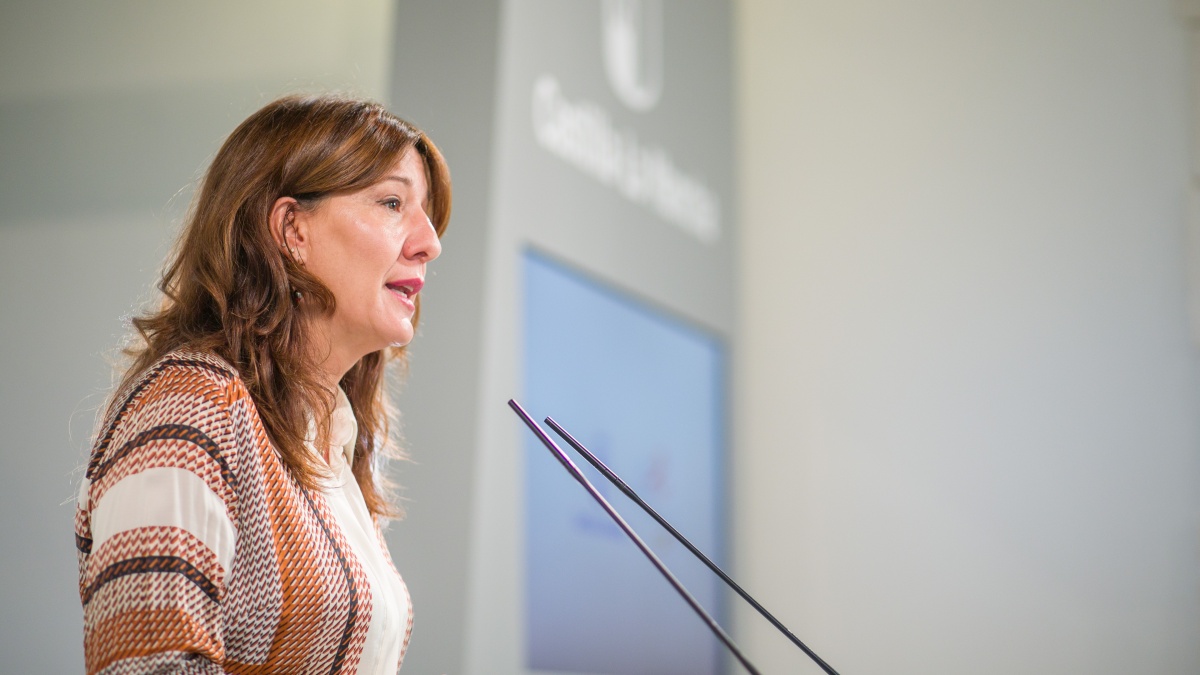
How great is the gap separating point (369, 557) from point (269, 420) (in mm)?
225

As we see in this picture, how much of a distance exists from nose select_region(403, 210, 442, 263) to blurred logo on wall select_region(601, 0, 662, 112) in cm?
233

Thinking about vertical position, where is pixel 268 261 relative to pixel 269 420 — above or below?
above

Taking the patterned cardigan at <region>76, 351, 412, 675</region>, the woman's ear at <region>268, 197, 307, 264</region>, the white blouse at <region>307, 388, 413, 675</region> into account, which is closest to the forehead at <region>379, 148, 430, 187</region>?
the woman's ear at <region>268, 197, 307, 264</region>

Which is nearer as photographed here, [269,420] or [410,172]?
[269,420]

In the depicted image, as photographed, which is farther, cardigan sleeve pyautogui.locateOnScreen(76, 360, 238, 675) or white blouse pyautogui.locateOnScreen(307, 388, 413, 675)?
white blouse pyautogui.locateOnScreen(307, 388, 413, 675)

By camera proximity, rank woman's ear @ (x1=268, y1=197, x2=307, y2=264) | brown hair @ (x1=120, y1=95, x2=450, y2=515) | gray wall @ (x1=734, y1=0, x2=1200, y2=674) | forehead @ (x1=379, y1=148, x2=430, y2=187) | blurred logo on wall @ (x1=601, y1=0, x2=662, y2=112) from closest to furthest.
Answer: brown hair @ (x1=120, y1=95, x2=450, y2=515) → woman's ear @ (x1=268, y1=197, x2=307, y2=264) → forehead @ (x1=379, y1=148, x2=430, y2=187) → blurred logo on wall @ (x1=601, y1=0, x2=662, y2=112) → gray wall @ (x1=734, y1=0, x2=1200, y2=674)

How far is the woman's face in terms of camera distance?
1401mm

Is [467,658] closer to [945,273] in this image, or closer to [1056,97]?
[945,273]

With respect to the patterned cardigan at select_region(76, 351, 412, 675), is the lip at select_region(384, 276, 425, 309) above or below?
above

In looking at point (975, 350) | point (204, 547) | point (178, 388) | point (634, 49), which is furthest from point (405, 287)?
point (975, 350)

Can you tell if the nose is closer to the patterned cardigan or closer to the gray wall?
the patterned cardigan

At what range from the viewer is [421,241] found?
1495 mm

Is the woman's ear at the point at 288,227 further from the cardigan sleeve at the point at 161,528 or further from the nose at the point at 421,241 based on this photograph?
the cardigan sleeve at the point at 161,528

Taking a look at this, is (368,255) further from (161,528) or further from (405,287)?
(161,528)
